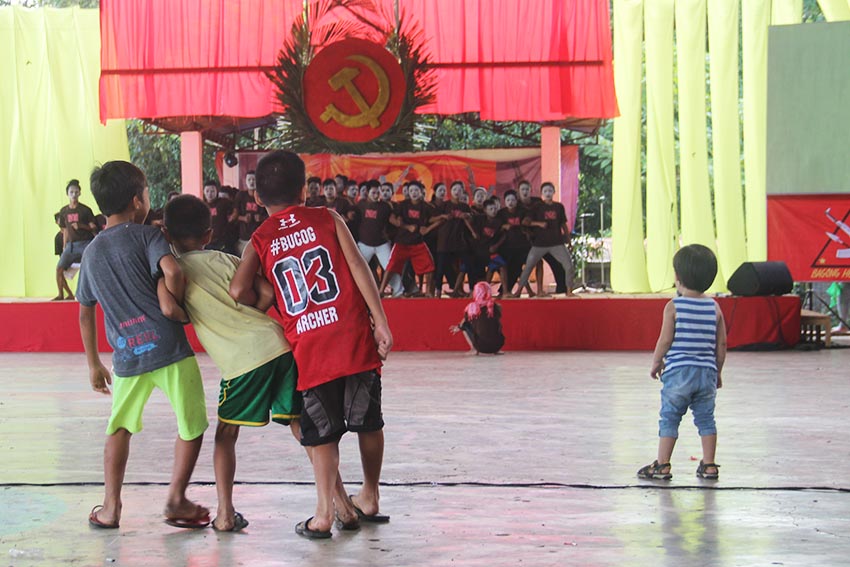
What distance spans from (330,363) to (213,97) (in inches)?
456

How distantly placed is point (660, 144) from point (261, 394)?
511 inches

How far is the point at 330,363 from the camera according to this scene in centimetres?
364

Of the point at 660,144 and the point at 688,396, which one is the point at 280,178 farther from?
the point at 660,144

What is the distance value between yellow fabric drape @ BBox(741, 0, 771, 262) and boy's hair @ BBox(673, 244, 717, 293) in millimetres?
11179

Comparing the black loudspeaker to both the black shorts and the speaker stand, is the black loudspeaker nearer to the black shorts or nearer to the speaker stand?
the speaker stand

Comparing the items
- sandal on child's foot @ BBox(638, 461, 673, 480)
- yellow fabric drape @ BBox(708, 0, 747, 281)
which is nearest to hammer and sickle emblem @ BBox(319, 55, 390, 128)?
yellow fabric drape @ BBox(708, 0, 747, 281)

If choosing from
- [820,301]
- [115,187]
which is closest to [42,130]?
[820,301]

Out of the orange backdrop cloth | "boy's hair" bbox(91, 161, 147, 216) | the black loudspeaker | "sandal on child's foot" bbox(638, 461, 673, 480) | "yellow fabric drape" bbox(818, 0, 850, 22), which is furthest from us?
the orange backdrop cloth

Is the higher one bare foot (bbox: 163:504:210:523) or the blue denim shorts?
the blue denim shorts

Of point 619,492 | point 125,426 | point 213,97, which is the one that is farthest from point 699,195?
point 125,426

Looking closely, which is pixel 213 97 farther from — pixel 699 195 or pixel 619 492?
pixel 619 492

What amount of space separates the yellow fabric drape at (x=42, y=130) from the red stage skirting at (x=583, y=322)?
5384 millimetres

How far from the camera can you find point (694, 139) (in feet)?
51.5

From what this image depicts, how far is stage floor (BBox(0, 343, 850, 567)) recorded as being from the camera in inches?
136
